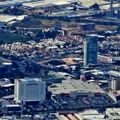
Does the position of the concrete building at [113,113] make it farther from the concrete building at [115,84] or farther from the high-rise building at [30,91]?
the concrete building at [115,84]

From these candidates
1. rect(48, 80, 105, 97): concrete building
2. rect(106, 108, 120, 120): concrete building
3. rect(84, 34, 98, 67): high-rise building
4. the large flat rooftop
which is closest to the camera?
rect(106, 108, 120, 120): concrete building

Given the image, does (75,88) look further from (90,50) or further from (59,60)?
(59,60)

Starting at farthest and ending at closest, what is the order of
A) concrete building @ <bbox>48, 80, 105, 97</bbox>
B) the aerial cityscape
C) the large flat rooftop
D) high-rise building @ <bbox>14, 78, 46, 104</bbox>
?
the large flat rooftop
concrete building @ <bbox>48, 80, 105, 97</bbox>
high-rise building @ <bbox>14, 78, 46, 104</bbox>
the aerial cityscape

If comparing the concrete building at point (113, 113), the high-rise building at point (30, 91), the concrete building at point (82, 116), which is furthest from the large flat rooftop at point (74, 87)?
the concrete building at point (82, 116)

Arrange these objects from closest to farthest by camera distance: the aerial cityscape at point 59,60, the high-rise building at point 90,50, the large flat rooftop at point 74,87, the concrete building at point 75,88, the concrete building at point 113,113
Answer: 1. the concrete building at point 113,113
2. the aerial cityscape at point 59,60
3. the concrete building at point 75,88
4. the large flat rooftop at point 74,87
5. the high-rise building at point 90,50

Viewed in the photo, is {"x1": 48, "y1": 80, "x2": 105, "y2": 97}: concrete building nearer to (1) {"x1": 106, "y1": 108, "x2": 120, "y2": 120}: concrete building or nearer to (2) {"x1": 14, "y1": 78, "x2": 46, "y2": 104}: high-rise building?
(2) {"x1": 14, "y1": 78, "x2": 46, "y2": 104}: high-rise building

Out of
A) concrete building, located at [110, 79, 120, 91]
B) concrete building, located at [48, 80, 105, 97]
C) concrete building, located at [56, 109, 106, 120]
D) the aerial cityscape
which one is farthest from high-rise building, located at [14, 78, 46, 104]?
concrete building, located at [110, 79, 120, 91]

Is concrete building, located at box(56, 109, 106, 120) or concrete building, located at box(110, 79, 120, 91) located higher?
concrete building, located at box(56, 109, 106, 120)

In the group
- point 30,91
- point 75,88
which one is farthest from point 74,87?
point 30,91
